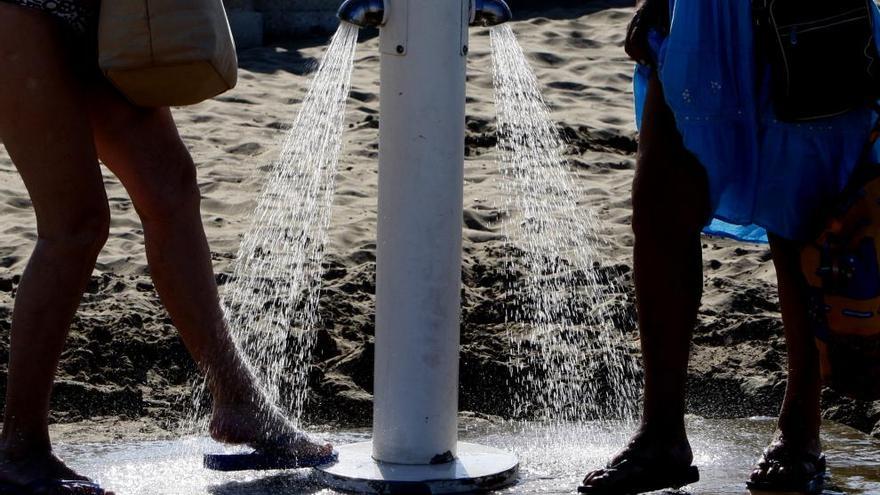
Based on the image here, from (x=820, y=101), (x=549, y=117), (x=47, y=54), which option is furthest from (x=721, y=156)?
(x=549, y=117)

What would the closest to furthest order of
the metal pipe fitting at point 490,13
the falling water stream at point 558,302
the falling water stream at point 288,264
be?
the metal pipe fitting at point 490,13 < the falling water stream at point 288,264 < the falling water stream at point 558,302

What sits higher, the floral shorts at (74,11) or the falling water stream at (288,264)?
the floral shorts at (74,11)

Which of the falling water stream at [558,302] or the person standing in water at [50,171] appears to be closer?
the person standing in water at [50,171]

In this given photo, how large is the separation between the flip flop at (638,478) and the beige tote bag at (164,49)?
3.60ft

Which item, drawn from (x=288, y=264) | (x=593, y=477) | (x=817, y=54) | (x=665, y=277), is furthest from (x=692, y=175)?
(x=288, y=264)

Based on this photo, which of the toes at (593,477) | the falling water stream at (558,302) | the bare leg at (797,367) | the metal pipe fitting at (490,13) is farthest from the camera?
the falling water stream at (558,302)

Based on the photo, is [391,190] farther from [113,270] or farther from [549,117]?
[549,117]

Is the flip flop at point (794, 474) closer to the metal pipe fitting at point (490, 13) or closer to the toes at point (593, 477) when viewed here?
the toes at point (593, 477)

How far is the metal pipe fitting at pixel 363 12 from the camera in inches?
110

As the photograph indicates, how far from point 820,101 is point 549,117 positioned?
177 inches

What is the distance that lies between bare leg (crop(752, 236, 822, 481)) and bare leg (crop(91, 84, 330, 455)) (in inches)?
39.1

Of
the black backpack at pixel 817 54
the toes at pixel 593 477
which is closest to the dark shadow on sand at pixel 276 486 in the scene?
the toes at pixel 593 477

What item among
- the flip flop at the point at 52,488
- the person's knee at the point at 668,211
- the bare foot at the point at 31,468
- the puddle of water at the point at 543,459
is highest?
the person's knee at the point at 668,211

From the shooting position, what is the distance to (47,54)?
2736 millimetres
